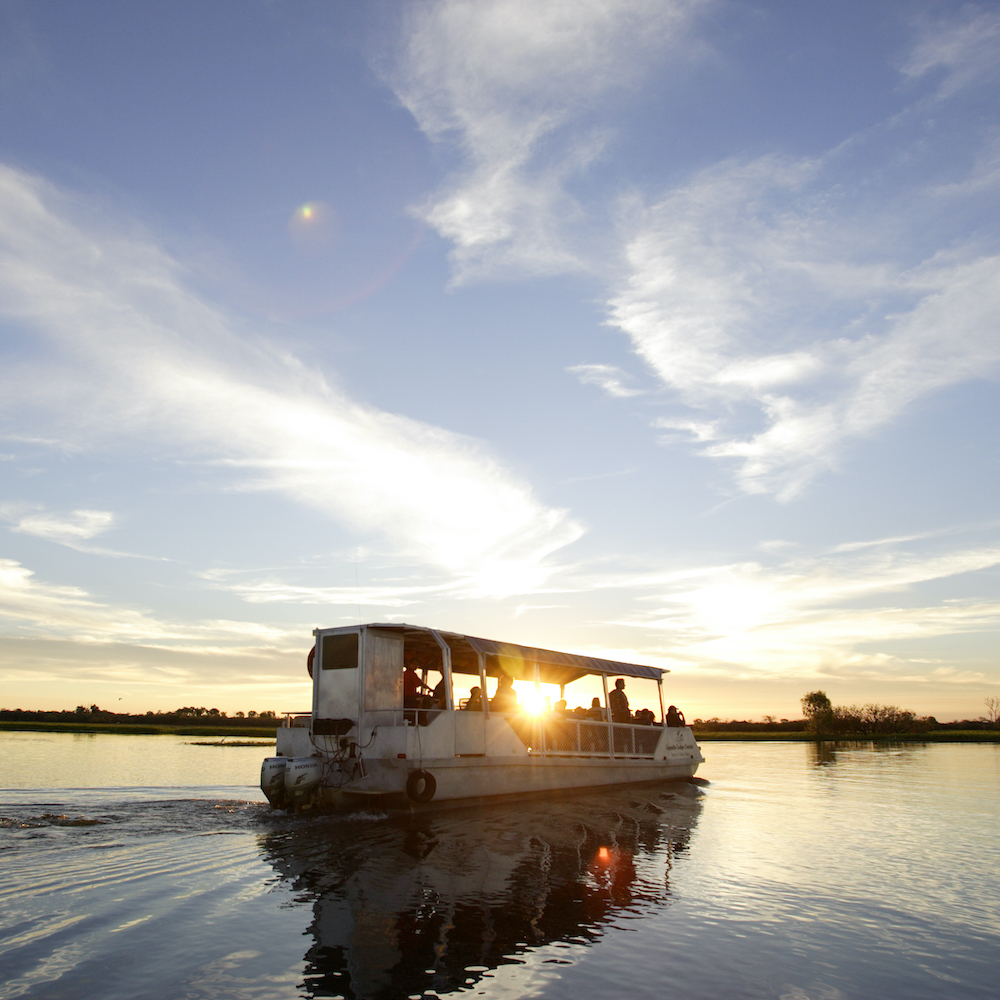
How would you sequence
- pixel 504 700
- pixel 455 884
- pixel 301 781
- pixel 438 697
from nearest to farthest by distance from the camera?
pixel 455 884 < pixel 301 781 < pixel 438 697 < pixel 504 700

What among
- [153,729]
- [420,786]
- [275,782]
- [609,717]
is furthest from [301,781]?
[153,729]

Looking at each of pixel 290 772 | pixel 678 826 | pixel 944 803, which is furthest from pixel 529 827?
pixel 944 803

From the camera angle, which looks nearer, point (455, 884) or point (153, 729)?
point (455, 884)

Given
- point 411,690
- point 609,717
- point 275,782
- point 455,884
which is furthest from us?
point 609,717

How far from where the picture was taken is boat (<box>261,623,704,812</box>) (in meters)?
15.9

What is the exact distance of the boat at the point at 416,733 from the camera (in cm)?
1589

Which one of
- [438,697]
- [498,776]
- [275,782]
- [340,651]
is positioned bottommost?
[498,776]

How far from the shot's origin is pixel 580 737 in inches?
880

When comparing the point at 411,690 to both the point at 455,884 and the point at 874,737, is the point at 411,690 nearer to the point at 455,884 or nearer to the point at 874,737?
the point at 455,884

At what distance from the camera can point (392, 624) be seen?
16.9 m

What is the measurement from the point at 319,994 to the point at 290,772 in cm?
1042

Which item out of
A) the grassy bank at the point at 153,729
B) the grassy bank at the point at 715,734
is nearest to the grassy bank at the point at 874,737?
the grassy bank at the point at 715,734

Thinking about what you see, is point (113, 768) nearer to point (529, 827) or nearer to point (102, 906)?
point (529, 827)

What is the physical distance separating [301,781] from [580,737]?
9524 millimetres
